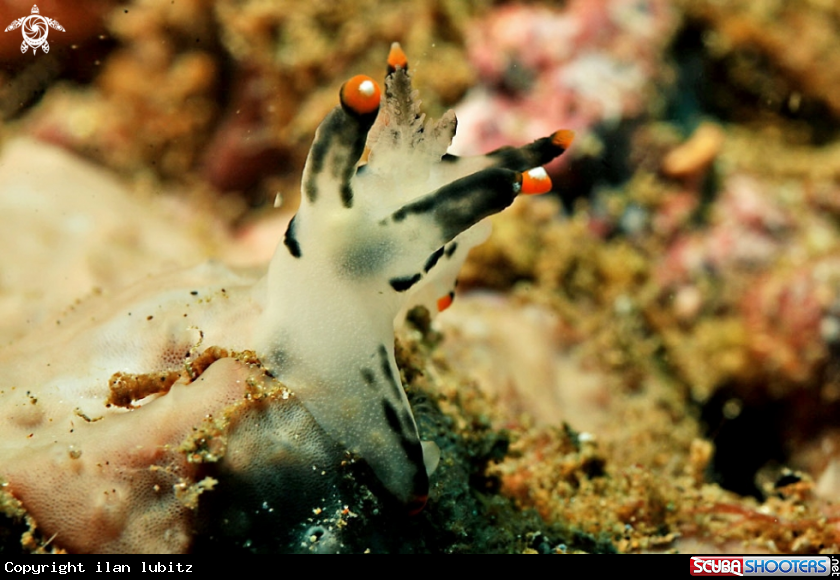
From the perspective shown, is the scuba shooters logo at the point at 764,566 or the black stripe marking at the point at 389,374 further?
the scuba shooters logo at the point at 764,566

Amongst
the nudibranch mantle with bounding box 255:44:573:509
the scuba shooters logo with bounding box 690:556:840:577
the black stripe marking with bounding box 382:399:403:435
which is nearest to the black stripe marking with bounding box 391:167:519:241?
the nudibranch mantle with bounding box 255:44:573:509

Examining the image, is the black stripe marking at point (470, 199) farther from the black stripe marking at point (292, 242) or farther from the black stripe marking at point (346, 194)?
the black stripe marking at point (292, 242)

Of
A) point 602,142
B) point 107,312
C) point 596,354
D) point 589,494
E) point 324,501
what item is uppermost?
point 602,142

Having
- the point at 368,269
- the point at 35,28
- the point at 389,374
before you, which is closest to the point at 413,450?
the point at 389,374

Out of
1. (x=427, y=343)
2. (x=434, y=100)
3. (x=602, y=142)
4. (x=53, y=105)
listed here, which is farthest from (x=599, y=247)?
(x=53, y=105)

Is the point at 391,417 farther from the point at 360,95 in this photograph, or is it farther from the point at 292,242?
the point at 360,95

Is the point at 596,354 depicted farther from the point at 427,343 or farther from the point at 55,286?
the point at 55,286

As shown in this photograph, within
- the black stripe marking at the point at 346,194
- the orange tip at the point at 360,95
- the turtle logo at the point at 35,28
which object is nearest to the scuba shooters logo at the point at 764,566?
the black stripe marking at the point at 346,194
